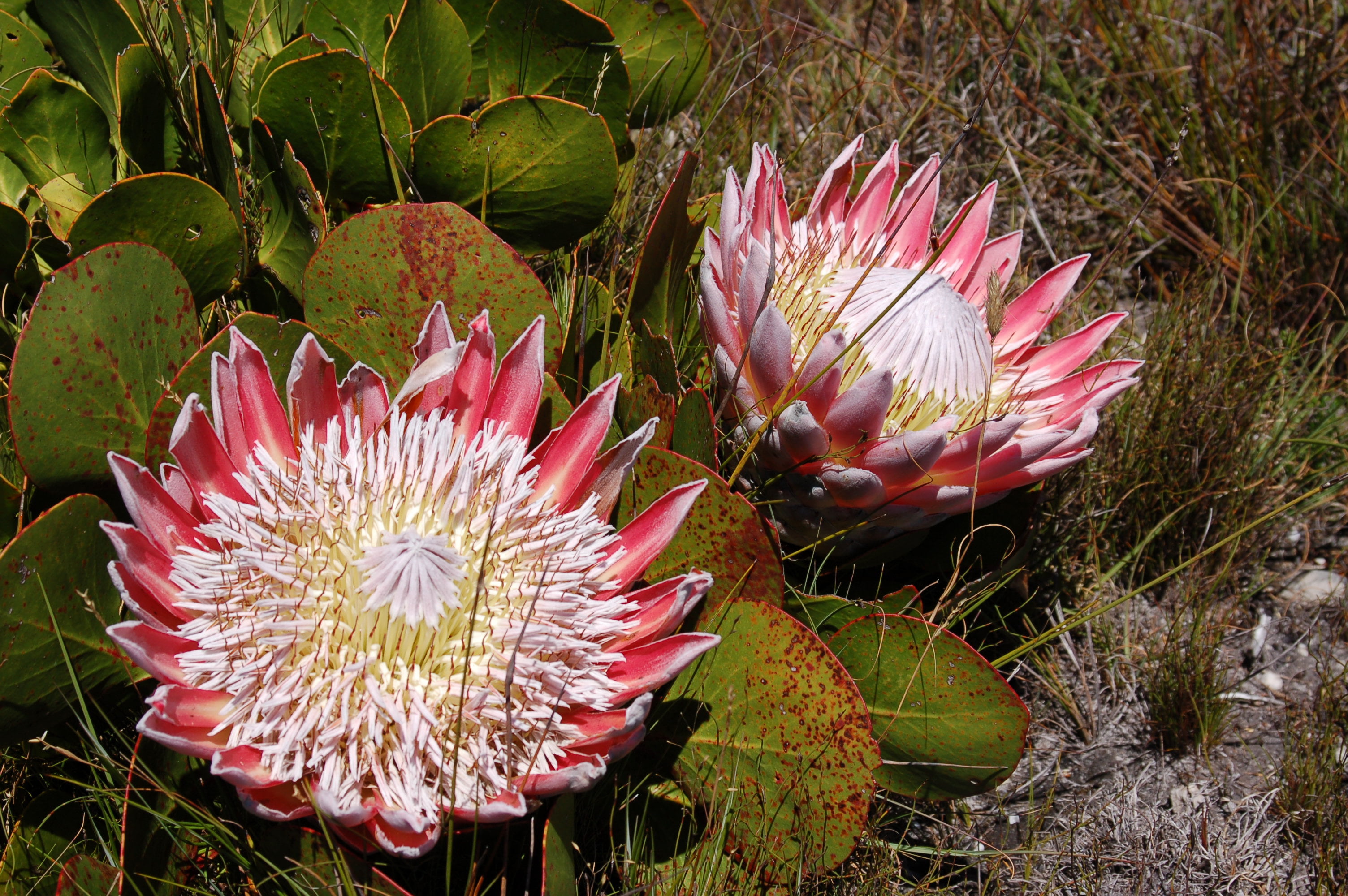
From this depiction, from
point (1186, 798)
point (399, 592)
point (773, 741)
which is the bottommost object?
point (1186, 798)

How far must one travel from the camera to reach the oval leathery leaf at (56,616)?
1140 millimetres

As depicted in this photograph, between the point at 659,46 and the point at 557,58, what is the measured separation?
Result: 0.31 metres

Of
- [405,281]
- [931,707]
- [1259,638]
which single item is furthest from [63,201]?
[1259,638]

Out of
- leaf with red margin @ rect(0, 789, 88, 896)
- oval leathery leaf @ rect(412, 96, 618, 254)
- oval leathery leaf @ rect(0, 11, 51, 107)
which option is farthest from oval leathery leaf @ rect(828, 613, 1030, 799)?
oval leathery leaf @ rect(0, 11, 51, 107)

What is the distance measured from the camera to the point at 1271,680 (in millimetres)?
2133

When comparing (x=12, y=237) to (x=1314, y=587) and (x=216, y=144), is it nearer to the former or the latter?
(x=216, y=144)

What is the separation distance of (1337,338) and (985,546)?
4.48ft

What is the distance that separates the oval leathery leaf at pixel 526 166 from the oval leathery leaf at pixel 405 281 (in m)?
0.28

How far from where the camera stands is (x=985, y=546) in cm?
181

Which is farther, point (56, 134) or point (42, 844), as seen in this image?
point (56, 134)

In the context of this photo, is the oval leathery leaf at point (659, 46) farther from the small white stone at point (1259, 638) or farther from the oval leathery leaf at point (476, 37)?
the small white stone at point (1259, 638)

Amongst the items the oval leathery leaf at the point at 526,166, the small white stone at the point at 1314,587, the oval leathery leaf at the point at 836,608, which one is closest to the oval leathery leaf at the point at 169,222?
the oval leathery leaf at the point at 526,166

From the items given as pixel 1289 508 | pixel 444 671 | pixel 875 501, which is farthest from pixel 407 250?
pixel 1289 508

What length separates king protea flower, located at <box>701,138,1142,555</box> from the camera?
1.46 m
